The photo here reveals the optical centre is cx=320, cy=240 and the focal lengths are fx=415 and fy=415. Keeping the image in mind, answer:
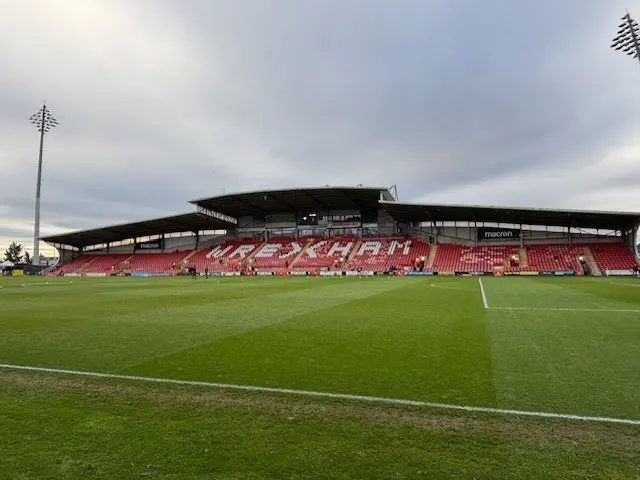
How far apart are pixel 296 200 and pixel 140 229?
2774 centimetres

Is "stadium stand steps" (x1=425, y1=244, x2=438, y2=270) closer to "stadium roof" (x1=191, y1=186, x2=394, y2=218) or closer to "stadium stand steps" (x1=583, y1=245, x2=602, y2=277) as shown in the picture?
"stadium roof" (x1=191, y1=186, x2=394, y2=218)

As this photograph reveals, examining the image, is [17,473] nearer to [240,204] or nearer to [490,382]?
[490,382]

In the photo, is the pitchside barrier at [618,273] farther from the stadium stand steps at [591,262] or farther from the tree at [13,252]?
the tree at [13,252]

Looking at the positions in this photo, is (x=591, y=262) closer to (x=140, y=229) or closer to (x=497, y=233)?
(x=497, y=233)

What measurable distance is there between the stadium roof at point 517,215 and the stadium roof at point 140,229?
28420mm

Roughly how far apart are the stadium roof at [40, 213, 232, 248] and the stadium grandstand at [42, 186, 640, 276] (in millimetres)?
159

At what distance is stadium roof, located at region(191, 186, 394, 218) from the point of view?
177 ft

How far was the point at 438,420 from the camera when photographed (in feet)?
14.7

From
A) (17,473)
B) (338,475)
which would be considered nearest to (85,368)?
(17,473)

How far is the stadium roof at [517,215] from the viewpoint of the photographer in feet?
142

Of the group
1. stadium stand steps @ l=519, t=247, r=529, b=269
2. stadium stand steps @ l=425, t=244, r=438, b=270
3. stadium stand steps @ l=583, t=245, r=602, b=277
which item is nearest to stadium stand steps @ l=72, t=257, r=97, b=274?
stadium stand steps @ l=425, t=244, r=438, b=270

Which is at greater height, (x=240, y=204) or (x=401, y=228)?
(x=240, y=204)

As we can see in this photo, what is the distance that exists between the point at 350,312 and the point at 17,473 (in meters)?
10.9

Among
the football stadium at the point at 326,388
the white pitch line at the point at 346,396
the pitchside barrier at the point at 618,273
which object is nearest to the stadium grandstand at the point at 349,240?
the pitchside barrier at the point at 618,273
